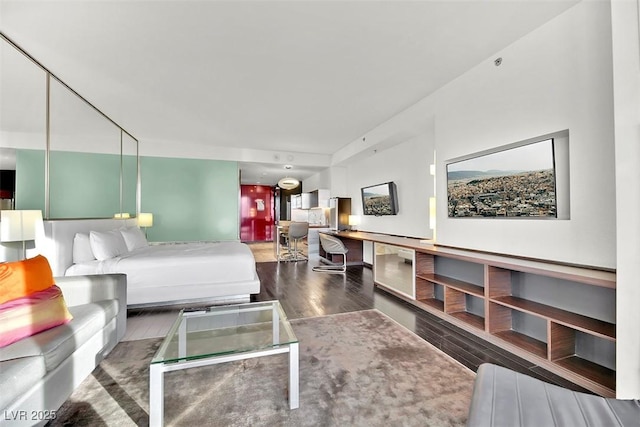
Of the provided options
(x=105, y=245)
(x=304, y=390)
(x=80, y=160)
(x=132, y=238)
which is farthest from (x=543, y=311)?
(x=80, y=160)

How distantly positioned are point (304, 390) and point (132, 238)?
3.80 m

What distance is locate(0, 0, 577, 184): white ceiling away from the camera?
2.11 meters

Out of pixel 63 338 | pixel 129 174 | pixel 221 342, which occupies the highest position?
pixel 129 174

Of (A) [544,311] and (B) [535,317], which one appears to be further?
(B) [535,317]

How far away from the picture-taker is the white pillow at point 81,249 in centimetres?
314

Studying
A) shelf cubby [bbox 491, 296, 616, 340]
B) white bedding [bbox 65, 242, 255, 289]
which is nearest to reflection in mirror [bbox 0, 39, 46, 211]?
white bedding [bbox 65, 242, 255, 289]

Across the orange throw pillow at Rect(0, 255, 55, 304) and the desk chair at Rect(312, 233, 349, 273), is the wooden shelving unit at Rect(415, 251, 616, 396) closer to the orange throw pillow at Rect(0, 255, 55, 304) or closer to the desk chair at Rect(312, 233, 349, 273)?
the desk chair at Rect(312, 233, 349, 273)

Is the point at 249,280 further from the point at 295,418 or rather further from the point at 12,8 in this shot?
the point at 12,8

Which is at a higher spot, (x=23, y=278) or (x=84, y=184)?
(x=84, y=184)

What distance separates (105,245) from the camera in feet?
10.8

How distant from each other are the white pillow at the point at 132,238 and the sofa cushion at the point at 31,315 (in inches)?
96.9

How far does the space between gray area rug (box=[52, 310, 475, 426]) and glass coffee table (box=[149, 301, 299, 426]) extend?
0.19 meters

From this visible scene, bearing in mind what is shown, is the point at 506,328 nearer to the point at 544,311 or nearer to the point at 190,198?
the point at 544,311

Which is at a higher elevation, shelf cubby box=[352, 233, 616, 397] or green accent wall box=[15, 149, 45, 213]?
green accent wall box=[15, 149, 45, 213]
